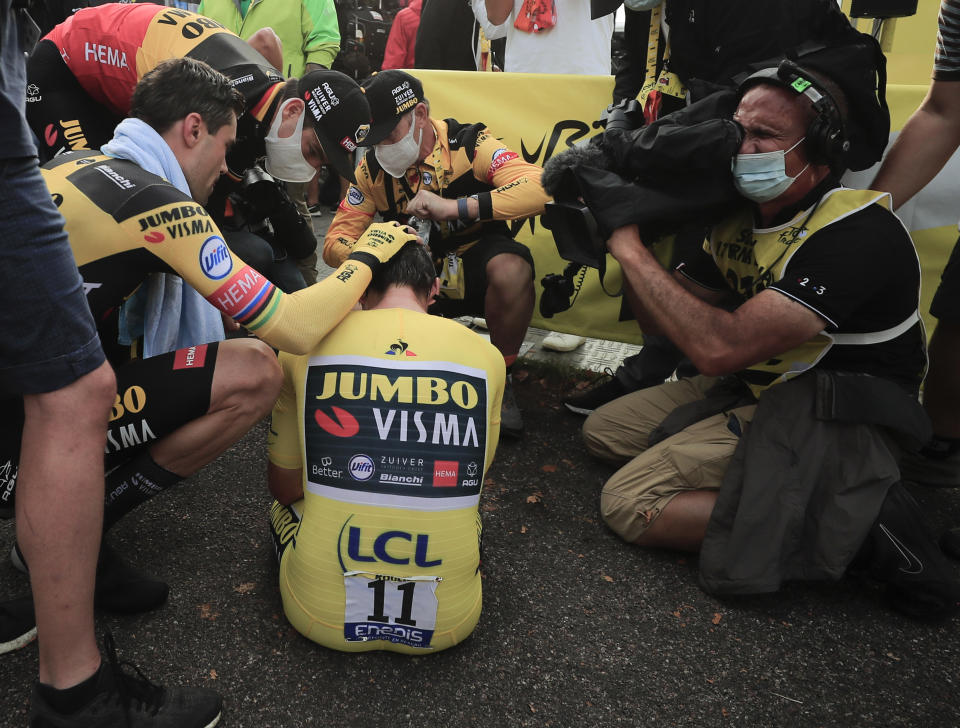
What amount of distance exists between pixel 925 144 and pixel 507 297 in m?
1.73

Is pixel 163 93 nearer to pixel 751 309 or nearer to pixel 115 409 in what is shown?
pixel 115 409

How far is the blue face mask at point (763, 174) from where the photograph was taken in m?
2.26

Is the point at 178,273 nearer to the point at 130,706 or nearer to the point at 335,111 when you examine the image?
the point at 130,706

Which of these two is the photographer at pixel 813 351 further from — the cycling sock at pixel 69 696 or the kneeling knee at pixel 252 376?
the cycling sock at pixel 69 696

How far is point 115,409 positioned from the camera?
2016 mm

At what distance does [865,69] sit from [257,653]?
8.09 feet

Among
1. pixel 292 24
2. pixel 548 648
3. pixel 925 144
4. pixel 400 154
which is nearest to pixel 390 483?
pixel 548 648

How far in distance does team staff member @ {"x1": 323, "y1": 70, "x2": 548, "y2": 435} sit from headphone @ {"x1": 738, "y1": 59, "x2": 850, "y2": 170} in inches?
50.6

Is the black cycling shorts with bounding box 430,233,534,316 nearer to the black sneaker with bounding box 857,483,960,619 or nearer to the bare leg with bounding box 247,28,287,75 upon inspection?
the bare leg with bounding box 247,28,287,75

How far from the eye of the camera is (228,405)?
2113mm

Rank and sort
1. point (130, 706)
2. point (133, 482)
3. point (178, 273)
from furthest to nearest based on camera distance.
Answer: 1. point (133, 482)
2. point (178, 273)
3. point (130, 706)

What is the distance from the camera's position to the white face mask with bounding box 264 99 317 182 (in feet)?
10.2

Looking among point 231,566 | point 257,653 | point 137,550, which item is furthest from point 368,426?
point 137,550

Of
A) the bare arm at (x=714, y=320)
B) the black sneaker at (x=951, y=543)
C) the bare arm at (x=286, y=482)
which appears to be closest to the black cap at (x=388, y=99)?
the bare arm at (x=714, y=320)
